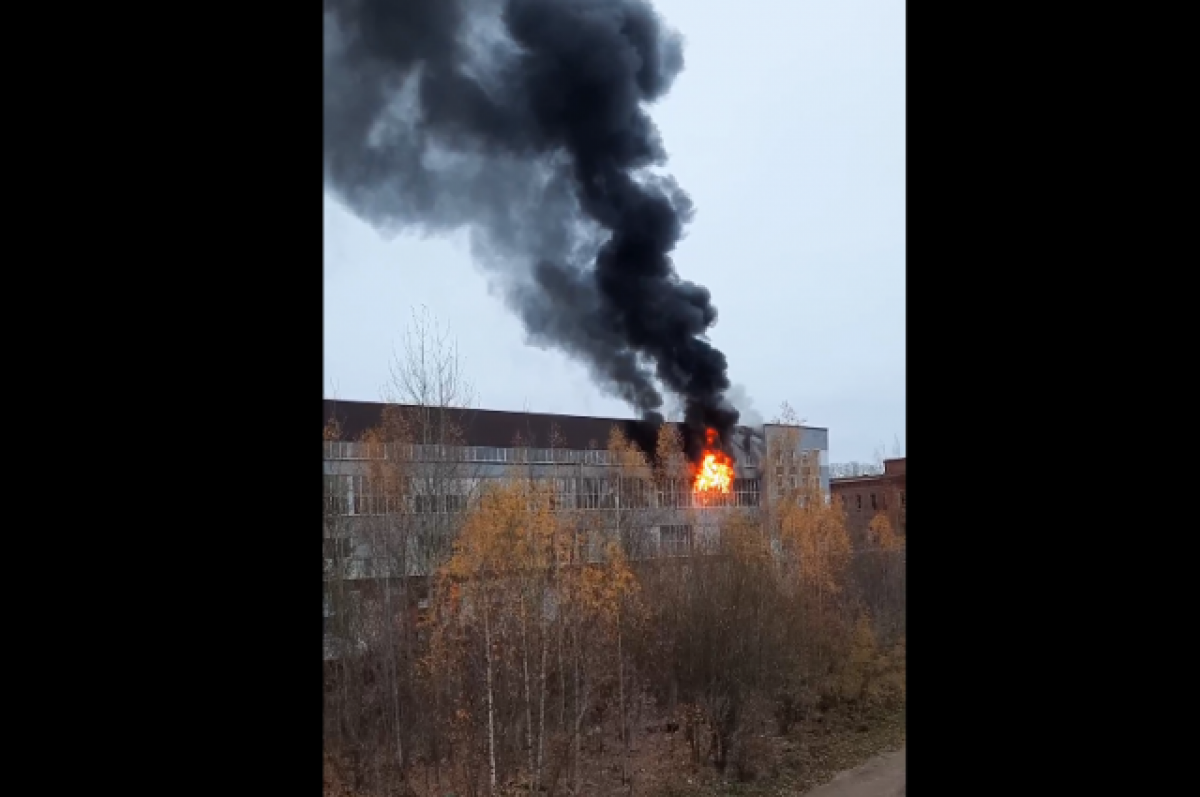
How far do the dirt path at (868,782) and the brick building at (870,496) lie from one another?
279cm

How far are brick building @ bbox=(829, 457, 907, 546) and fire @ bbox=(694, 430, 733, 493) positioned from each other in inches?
52.9

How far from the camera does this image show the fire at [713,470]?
11.3 m

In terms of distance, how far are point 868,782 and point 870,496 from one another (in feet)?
11.7

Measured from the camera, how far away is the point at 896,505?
1166 cm

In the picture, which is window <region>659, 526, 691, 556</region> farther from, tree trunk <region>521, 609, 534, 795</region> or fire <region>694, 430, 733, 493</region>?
tree trunk <region>521, 609, 534, 795</region>

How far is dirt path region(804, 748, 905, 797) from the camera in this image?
30.7 feet

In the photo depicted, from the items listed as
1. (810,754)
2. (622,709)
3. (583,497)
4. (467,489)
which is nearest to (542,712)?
(622,709)

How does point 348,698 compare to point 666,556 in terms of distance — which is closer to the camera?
point 348,698

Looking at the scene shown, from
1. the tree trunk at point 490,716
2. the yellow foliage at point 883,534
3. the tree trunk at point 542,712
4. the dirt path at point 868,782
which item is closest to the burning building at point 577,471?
the yellow foliage at point 883,534

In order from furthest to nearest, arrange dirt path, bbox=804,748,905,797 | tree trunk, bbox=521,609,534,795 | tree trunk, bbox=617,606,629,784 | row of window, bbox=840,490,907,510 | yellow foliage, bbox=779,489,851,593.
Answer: row of window, bbox=840,490,907,510
yellow foliage, bbox=779,489,851,593
dirt path, bbox=804,748,905,797
tree trunk, bbox=617,606,629,784
tree trunk, bbox=521,609,534,795

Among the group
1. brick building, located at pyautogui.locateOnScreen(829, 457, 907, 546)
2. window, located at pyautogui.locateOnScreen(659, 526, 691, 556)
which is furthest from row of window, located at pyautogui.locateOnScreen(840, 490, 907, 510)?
window, located at pyautogui.locateOnScreen(659, 526, 691, 556)
